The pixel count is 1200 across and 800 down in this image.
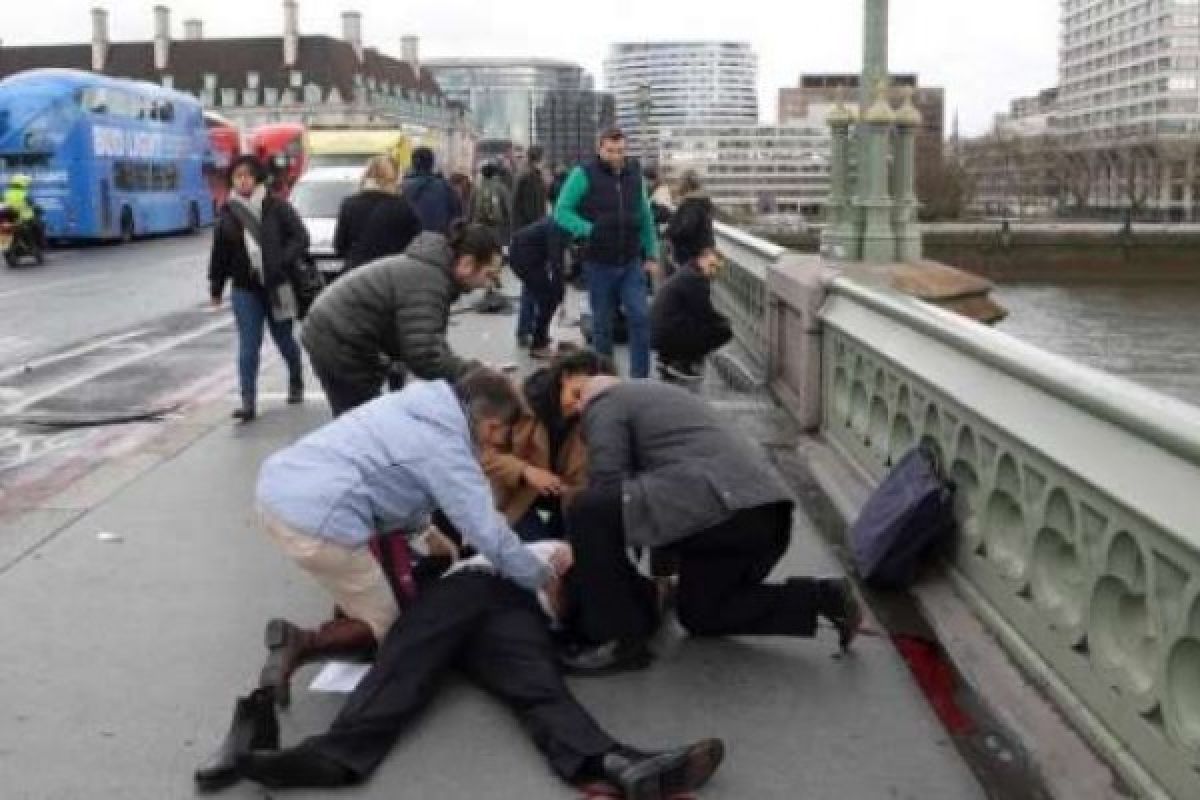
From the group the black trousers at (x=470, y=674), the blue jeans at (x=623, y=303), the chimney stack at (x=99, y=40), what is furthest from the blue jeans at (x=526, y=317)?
the chimney stack at (x=99, y=40)

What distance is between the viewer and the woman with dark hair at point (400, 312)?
6.43m

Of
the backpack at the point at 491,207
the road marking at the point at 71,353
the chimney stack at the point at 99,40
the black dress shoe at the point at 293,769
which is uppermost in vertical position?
the chimney stack at the point at 99,40

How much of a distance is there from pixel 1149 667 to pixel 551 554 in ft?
6.67

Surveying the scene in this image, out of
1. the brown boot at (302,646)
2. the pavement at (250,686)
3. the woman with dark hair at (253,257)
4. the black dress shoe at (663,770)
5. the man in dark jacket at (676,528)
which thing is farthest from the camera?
the woman with dark hair at (253,257)

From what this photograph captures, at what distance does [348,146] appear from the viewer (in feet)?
113

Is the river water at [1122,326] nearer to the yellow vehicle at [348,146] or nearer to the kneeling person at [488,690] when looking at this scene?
the yellow vehicle at [348,146]

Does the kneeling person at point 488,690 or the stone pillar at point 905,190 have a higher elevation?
the stone pillar at point 905,190

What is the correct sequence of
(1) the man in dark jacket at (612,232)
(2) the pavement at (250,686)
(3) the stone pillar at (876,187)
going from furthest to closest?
(3) the stone pillar at (876,187), (1) the man in dark jacket at (612,232), (2) the pavement at (250,686)

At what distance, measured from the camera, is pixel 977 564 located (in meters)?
5.29

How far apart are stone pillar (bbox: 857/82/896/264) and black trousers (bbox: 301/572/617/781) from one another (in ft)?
33.9

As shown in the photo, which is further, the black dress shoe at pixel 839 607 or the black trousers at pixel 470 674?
the black dress shoe at pixel 839 607

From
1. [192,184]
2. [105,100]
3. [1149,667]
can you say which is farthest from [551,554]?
[192,184]

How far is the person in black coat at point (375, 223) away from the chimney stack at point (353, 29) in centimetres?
13046

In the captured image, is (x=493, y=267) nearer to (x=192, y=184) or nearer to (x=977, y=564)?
(x=977, y=564)
